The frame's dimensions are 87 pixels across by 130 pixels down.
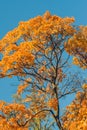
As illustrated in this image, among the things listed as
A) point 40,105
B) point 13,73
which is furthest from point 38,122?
point 13,73

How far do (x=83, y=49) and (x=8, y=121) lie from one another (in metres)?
5.71

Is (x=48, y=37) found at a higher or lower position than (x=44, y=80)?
higher

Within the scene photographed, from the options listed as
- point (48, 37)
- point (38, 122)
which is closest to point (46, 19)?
point (48, 37)

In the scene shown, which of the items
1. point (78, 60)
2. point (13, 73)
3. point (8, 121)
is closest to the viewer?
point (8, 121)

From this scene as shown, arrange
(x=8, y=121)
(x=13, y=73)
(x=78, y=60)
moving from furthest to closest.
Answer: (x=78, y=60) < (x=13, y=73) < (x=8, y=121)

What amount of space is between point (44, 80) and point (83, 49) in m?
2.78

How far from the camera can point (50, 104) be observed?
20.3 m

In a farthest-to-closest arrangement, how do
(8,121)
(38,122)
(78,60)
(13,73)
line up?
(38,122)
(78,60)
(13,73)
(8,121)

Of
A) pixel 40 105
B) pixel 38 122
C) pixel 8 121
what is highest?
pixel 38 122

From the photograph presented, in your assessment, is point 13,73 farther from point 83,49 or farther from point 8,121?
point 83,49

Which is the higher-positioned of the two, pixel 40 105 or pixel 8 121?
pixel 40 105

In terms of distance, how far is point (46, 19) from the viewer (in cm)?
2091

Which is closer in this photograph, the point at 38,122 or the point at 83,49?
the point at 83,49

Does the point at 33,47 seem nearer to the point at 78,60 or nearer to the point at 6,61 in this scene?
the point at 6,61
